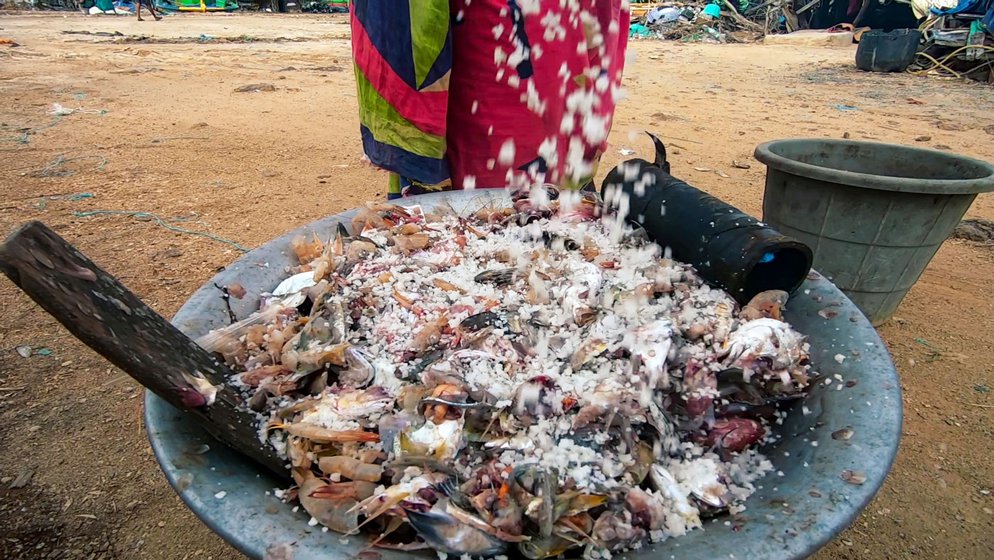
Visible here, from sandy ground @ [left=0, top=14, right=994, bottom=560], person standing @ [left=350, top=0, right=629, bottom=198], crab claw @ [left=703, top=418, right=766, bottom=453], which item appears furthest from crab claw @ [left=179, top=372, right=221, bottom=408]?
person standing @ [left=350, top=0, right=629, bottom=198]

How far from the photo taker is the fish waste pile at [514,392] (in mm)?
875

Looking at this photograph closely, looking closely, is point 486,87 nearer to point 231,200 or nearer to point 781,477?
point 781,477

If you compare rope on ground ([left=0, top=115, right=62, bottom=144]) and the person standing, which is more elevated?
the person standing

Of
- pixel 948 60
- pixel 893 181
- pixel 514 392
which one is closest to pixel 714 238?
pixel 514 392

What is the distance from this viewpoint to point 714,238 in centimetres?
140

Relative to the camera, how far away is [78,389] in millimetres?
2273

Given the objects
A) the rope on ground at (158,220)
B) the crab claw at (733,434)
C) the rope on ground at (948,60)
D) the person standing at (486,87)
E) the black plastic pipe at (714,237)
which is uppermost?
the rope on ground at (948,60)

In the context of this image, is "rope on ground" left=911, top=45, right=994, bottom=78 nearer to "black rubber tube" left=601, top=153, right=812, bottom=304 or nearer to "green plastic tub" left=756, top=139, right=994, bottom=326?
"green plastic tub" left=756, top=139, right=994, bottom=326

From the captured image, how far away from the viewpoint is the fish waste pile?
2.87 feet

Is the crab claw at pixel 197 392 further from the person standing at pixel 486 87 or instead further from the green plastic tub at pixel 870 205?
the green plastic tub at pixel 870 205

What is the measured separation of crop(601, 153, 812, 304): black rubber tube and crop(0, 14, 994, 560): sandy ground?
3.15 ft

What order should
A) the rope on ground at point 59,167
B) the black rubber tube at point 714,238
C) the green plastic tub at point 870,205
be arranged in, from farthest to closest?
the rope on ground at point 59,167
the green plastic tub at point 870,205
the black rubber tube at point 714,238

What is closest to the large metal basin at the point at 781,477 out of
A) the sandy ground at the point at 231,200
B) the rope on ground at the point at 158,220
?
the sandy ground at the point at 231,200

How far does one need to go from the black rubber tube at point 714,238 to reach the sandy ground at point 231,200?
0.96 m
